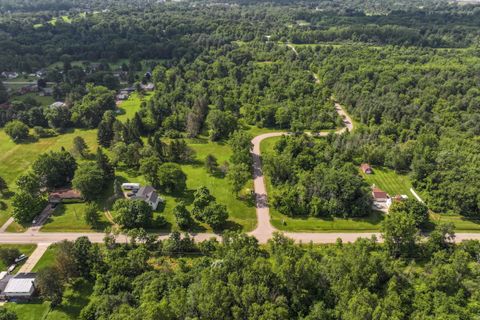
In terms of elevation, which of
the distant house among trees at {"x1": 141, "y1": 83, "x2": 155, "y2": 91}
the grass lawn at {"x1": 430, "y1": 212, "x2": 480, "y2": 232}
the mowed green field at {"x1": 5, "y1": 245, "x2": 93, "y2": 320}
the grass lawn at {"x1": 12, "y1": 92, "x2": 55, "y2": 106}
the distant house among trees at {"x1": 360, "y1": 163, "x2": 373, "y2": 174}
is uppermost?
the grass lawn at {"x1": 430, "y1": 212, "x2": 480, "y2": 232}

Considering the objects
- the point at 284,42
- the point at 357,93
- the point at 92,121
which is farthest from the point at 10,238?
the point at 284,42

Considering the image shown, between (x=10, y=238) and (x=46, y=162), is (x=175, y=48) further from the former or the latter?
(x=10, y=238)

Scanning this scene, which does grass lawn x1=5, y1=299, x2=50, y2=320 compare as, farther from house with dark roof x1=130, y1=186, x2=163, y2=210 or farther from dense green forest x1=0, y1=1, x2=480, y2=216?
dense green forest x1=0, y1=1, x2=480, y2=216

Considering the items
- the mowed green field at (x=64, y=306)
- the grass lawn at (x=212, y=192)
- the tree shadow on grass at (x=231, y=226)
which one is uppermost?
the mowed green field at (x=64, y=306)

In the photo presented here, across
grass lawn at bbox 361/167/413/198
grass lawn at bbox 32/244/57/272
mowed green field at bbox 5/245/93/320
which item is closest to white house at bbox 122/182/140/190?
grass lawn at bbox 32/244/57/272

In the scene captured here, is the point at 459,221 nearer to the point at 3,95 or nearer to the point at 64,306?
the point at 64,306

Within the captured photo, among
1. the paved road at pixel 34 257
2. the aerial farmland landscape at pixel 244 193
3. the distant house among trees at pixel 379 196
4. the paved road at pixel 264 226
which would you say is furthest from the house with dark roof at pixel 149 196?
the distant house among trees at pixel 379 196

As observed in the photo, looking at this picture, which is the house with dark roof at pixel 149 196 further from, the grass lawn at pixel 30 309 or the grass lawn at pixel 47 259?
the grass lawn at pixel 30 309
